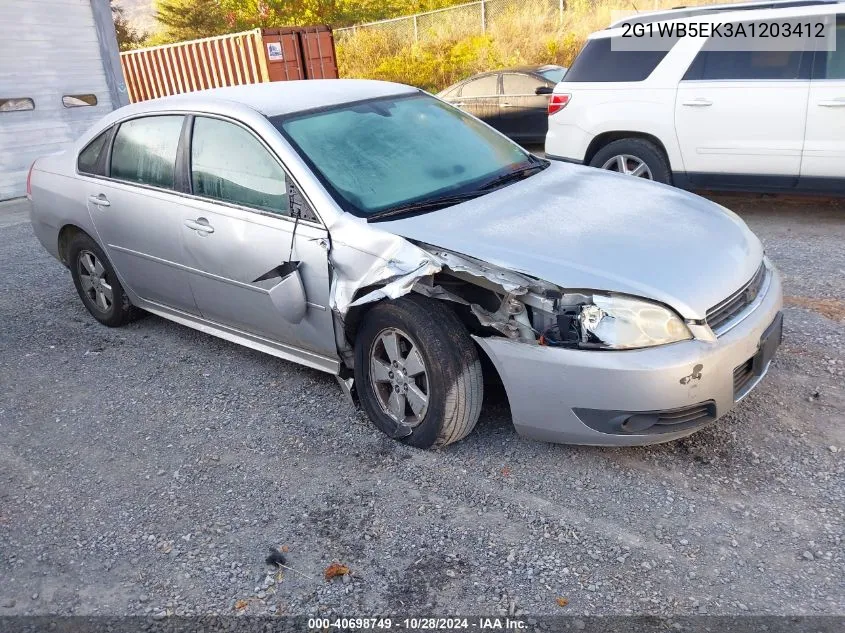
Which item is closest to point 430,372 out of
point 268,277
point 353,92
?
point 268,277

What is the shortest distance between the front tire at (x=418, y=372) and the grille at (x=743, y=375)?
1.06 m

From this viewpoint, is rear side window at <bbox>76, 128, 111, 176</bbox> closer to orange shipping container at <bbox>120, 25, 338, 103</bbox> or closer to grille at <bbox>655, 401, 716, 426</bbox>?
grille at <bbox>655, 401, 716, 426</bbox>

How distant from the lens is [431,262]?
3.17m

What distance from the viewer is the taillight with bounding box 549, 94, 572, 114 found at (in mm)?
7180

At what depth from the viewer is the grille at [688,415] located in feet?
9.75

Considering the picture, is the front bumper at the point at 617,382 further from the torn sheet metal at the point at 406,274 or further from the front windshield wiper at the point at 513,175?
the front windshield wiper at the point at 513,175

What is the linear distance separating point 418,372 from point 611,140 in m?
4.62

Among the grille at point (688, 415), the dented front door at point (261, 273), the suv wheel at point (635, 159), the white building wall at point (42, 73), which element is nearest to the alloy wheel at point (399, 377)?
the dented front door at point (261, 273)

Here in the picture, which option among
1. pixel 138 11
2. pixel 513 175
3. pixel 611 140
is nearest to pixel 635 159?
pixel 611 140

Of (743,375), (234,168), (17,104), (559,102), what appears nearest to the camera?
(743,375)

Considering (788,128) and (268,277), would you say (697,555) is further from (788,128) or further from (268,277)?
(788,128)

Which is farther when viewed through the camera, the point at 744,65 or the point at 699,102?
the point at 699,102

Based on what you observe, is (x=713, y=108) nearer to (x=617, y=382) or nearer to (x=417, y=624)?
(x=617, y=382)

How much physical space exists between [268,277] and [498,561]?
6.08ft
